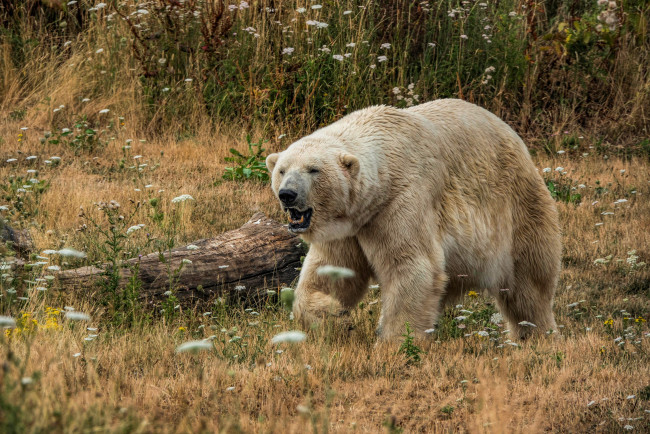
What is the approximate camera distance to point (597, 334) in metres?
5.85

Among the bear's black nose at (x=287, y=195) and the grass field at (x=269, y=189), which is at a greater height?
the bear's black nose at (x=287, y=195)

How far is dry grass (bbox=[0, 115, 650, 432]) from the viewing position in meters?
3.51

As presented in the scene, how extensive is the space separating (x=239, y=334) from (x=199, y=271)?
27.5 inches

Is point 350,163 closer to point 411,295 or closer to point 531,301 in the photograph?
point 411,295

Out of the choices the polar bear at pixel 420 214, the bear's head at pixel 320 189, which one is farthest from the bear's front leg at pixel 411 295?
the bear's head at pixel 320 189

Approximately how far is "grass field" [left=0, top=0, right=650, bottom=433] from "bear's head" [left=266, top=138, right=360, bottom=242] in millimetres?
712

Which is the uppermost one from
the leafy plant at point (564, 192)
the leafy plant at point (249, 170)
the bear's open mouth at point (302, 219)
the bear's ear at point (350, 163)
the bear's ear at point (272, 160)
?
the bear's ear at point (350, 163)

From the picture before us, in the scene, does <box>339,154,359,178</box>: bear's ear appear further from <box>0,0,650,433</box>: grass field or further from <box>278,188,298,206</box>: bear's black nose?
<box>0,0,650,433</box>: grass field

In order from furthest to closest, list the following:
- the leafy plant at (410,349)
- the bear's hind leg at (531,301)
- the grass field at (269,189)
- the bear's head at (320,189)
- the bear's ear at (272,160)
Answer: the bear's hind leg at (531,301)
the bear's ear at (272,160)
the bear's head at (320,189)
the leafy plant at (410,349)
the grass field at (269,189)

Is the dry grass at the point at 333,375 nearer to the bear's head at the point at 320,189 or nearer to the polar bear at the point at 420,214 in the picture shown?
the polar bear at the point at 420,214

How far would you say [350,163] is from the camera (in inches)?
195

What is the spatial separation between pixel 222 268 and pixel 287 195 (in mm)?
1505

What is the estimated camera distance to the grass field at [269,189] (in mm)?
4316

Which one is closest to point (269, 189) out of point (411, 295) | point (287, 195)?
point (411, 295)
